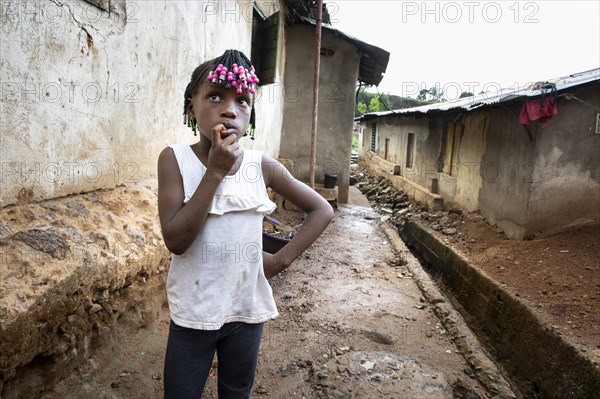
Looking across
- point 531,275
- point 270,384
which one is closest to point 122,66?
point 270,384

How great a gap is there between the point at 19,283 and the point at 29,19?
113cm

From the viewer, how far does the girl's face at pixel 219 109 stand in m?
1.27

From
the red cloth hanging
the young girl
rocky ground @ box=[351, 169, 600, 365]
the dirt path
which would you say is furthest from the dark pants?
the red cloth hanging

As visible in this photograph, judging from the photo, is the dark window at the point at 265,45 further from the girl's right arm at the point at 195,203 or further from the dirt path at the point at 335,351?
the girl's right arm at the point at 195,203

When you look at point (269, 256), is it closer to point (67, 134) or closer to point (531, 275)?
point (67, 134)

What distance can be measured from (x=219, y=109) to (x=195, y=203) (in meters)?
0.33

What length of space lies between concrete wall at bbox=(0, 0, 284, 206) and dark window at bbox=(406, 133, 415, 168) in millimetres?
9949

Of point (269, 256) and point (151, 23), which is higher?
point (151, 23)

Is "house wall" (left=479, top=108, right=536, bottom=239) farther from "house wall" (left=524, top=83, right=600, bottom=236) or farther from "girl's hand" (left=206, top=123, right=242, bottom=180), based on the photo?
"girl's hand" (left=206, top=123, right=242, bottom=180)

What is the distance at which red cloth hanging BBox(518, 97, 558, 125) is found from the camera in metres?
5.29

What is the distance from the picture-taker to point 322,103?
916cm

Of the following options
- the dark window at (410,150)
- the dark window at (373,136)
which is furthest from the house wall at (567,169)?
the dark window at (373,136)

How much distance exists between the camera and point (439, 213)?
9.04 meters

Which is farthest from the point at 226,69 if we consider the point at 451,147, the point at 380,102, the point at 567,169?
the point at 380,102
